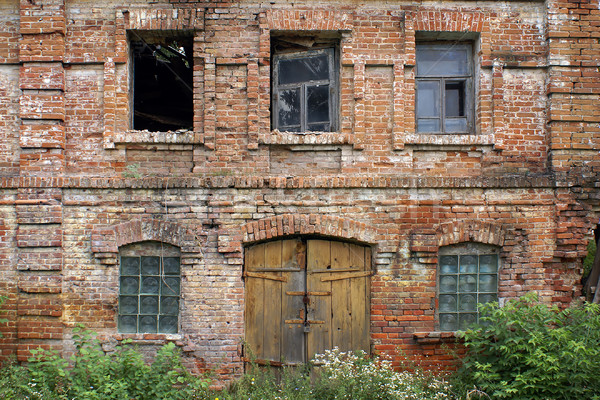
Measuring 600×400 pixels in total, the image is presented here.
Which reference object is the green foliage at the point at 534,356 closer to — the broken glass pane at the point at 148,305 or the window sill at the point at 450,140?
the window sill at the point at 450,140

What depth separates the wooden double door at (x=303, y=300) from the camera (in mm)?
6445

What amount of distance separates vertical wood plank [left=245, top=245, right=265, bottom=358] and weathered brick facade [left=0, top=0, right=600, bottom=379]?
6.7 inches

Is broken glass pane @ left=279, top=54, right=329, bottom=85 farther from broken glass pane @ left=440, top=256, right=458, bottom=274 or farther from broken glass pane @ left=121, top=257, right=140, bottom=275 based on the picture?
broken glass pane @ left=121, top=257, right=140, bottom=275

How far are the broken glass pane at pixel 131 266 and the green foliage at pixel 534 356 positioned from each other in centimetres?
435

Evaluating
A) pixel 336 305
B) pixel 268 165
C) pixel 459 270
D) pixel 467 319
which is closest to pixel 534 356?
pixel 467 319

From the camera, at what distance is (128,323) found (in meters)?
6.41

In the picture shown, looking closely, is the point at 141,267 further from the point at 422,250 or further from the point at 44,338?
the point at 422,250

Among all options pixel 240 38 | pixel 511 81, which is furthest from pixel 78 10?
pixel 511 81

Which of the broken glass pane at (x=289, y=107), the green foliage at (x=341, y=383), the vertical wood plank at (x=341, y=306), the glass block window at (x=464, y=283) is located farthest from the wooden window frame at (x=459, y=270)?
the broken glass pane at (x=289, y=107)

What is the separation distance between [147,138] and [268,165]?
1.67 meters

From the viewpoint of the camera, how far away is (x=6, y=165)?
647 centimetres

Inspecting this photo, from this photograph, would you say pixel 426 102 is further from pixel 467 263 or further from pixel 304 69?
pixel 467 263

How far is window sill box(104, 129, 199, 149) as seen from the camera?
6.37m

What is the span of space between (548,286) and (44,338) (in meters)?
6.78
